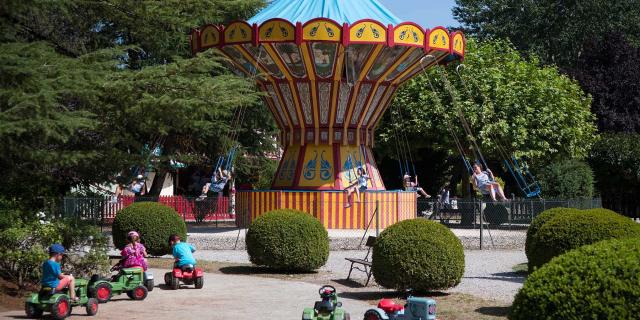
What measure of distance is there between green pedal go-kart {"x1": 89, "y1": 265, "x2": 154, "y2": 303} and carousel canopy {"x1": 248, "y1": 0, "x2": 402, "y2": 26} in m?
16.5

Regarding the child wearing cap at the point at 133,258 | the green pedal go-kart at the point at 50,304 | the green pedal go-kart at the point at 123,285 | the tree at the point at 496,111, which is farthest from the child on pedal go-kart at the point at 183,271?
the tree at the point at 496,111

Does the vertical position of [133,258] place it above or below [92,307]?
above

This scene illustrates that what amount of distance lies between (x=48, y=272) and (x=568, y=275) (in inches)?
306

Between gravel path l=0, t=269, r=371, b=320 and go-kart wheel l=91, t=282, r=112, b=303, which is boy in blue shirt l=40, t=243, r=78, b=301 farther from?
go-kart wheel l=91, t=282, r=112, b=303

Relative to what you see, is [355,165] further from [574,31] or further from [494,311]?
[574,31]

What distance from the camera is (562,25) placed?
66750 mm

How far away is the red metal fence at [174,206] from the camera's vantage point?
2808 cm

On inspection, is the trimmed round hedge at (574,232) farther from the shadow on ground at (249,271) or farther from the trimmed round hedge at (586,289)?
the trimmed round hedge at (586,289)

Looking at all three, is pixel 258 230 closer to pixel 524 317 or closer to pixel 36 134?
pixel 36 134

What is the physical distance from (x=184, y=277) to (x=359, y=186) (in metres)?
14.5

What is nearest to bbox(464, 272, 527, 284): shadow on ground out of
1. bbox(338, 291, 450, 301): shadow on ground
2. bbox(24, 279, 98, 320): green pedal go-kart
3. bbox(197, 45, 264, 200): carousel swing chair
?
bbox(338, 291, 450, 301): shadow on ground

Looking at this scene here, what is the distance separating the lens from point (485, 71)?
4222cm

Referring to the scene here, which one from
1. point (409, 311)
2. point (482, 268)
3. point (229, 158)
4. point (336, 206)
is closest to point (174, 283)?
point (409, 311)

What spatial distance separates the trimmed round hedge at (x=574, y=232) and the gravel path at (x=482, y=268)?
0.99 metres
